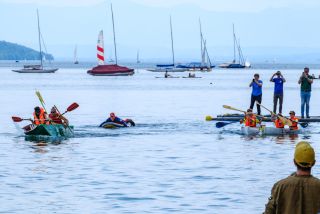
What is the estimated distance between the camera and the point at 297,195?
882cm

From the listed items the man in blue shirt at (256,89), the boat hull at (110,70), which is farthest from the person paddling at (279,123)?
the boat hull at (110,70)

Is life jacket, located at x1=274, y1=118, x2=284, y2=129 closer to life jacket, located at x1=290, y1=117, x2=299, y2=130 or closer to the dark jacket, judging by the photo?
life jacket, located at x1=290, y1=117, x2=299, y2=130

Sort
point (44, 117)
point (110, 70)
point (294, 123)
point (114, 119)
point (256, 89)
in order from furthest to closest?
point (110, 70), point (256, 89), point (114, 119), point (294, 123), point (44, 117)

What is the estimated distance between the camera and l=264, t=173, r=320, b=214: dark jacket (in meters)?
8.80

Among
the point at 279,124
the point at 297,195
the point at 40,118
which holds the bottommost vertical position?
the point at 279,124

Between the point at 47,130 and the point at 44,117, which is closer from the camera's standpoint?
the point at 47,130

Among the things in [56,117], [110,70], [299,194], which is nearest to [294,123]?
[56,117]

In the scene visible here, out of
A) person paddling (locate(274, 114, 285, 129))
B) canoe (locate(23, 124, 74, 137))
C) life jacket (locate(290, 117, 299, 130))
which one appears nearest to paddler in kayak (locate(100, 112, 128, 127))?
canoe (locate(23, 124, 74, 137))

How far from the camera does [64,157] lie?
28.7m

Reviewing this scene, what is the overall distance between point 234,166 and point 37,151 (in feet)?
25.7

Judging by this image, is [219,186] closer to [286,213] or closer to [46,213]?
[46,213]

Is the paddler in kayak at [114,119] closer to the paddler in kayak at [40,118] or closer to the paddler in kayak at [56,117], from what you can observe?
the paddler in kayak at [56,117]

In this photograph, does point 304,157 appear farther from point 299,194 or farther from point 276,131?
point 276,131

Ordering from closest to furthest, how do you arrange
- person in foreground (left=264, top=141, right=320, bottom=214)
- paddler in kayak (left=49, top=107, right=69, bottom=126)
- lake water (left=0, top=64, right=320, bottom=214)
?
person in foreground (left=264, top=141, right=320, bottom=214)
lake water (left=0, top=64, right=320, bottom=214)
paddler in kayak (left=49, top=107, right=69, bottom=126)
